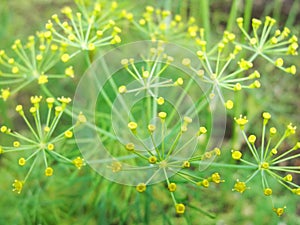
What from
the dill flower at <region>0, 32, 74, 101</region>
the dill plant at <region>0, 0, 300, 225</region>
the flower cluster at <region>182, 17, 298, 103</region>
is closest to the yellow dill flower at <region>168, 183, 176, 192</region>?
the dill plant at <region>0, 0, 300, 225</region>

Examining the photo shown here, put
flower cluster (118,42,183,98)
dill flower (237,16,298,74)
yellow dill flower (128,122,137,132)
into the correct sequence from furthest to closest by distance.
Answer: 1. dill flower (237,16,298,74)
2. flower cluster (118,42,183,98)
3. yellow dill flower (128,122,137,132)

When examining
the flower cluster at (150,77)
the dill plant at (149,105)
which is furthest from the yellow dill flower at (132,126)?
the flower cluster at (150,77)

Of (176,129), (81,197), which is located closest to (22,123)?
(81,197)

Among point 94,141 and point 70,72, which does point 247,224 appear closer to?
point 94,141

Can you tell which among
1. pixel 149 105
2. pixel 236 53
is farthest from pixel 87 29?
pixel 236 53

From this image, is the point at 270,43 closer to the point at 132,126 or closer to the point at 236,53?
the point at 236,53

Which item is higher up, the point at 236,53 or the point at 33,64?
the point at 236,53

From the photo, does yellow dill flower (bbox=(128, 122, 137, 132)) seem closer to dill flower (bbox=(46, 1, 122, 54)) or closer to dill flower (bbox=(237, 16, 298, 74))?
dill flower (bbox=(46, 1, 122, 54))

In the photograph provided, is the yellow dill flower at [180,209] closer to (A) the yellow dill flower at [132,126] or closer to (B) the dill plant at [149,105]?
(B) the dill plant at [149,105]
